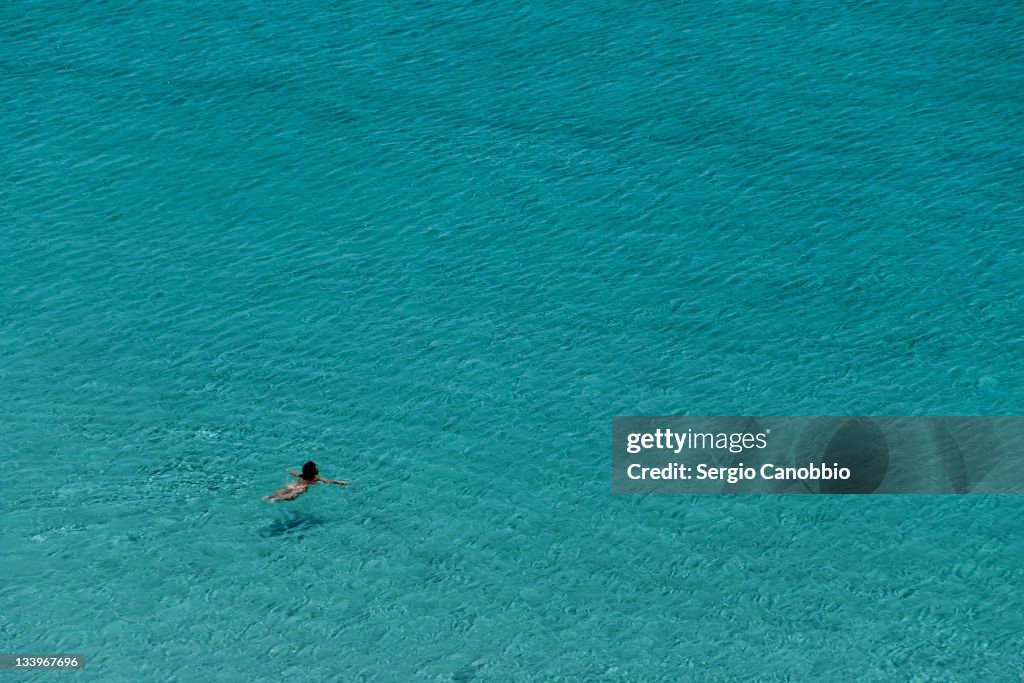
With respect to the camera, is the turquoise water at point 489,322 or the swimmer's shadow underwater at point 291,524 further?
the swimmer's shadow underwater at point 291,524

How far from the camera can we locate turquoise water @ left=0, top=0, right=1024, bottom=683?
46.6 metres

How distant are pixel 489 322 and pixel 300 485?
1366cm

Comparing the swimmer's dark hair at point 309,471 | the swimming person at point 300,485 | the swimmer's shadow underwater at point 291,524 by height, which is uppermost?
the swimmer's dark hair at point 309,471

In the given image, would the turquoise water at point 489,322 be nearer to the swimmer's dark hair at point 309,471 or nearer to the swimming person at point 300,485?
the swimming person at point 300,485

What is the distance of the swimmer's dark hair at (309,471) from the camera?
1998 inches

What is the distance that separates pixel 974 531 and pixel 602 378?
648 inches

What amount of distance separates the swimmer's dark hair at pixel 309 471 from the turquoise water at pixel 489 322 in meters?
1.07

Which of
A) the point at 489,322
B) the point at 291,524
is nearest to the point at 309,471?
the point at 291,524

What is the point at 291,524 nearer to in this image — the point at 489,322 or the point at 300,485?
the point at 300,485

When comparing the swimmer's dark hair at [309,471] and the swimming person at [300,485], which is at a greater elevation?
the swimmer's dark hair at [309,471]

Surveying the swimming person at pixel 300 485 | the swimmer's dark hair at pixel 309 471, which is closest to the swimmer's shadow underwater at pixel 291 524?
the swimming person at pixel 300 485

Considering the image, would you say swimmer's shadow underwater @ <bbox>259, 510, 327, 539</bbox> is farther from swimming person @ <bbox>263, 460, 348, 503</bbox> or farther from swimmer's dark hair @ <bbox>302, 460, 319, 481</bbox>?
swimmer's dark hair @ <bbox>302, 460, 319, 481</bbox>

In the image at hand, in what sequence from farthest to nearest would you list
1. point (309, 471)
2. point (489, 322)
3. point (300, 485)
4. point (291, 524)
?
point (489, 322)
point (300, 485)
point (309, 471)
point (291, 524)

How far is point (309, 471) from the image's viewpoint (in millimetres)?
50938
